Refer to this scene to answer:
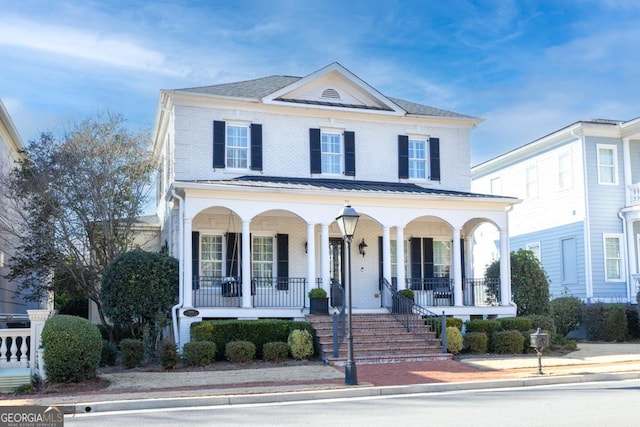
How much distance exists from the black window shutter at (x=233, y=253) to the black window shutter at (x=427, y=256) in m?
6.70

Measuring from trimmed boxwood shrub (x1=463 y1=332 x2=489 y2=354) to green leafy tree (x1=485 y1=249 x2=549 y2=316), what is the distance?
4468 mm

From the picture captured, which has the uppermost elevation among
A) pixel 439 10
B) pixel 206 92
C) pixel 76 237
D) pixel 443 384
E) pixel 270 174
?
pixel 439 10

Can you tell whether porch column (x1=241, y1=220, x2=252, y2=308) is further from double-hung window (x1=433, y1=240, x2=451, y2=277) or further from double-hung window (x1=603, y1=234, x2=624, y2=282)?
double-hung window (x1=603, y1=234, x2=624, y2=282)

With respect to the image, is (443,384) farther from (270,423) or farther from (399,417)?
(270,423)

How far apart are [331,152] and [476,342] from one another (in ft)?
27.2

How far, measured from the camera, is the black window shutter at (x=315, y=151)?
24.4 metres

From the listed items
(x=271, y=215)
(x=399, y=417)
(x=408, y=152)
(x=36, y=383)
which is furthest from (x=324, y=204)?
(x=399, y=417)

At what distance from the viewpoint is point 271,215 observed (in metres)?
23.4

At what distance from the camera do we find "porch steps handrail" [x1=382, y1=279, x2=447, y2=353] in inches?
814

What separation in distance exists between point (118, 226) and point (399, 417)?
15712mm

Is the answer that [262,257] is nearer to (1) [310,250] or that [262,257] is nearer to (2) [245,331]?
(1) [310,250]

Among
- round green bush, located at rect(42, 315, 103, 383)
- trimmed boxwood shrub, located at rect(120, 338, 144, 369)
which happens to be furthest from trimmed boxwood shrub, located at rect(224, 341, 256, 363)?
round green bush, located at rect(42, 315, 103, 383)

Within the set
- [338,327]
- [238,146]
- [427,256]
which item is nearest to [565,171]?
[427,256]

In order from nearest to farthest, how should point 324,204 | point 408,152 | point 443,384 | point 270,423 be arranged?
point 270,423 < point 443,384 < point 324,204 < point 408,152
